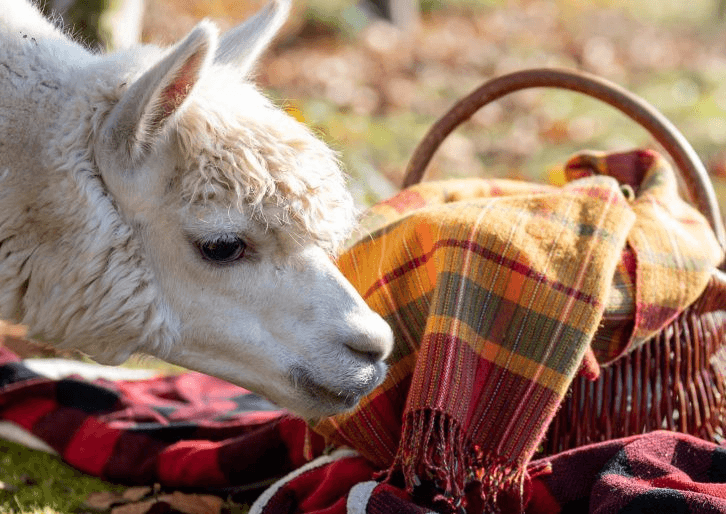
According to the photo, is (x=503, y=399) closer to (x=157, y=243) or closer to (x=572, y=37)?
(x=157, y=243)

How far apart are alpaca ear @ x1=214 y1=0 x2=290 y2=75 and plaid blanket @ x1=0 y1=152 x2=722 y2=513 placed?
691 mm

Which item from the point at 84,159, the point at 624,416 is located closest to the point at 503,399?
the point at 624,416

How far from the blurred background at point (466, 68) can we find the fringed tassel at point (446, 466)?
101 inches

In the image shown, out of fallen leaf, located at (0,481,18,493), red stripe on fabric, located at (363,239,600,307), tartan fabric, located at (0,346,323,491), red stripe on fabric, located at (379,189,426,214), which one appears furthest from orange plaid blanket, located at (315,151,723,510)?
fallen leaf, located at (0,481,18,493)

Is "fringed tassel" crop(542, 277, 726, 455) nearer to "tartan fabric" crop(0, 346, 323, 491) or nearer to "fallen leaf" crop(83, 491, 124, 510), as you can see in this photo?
"tartan fabric" crop(0, 346, 323, 491)

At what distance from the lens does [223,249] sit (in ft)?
6.59

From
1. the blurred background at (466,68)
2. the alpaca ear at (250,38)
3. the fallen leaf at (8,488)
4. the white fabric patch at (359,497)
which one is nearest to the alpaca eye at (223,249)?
the alpaca ear at (250,38)

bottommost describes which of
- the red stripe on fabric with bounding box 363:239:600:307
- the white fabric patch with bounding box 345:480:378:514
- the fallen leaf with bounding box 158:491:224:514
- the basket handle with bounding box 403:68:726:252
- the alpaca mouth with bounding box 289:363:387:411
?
the fallen leaf with bounding box 158:491:224:514

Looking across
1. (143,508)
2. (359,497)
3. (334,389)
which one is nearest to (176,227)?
(334,389)

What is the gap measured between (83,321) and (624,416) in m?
1.66

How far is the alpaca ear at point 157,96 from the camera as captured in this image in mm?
1799

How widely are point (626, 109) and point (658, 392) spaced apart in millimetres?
1123

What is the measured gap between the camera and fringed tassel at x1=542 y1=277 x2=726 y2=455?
253 cm

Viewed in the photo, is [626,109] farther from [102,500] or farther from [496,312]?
[102,500]
